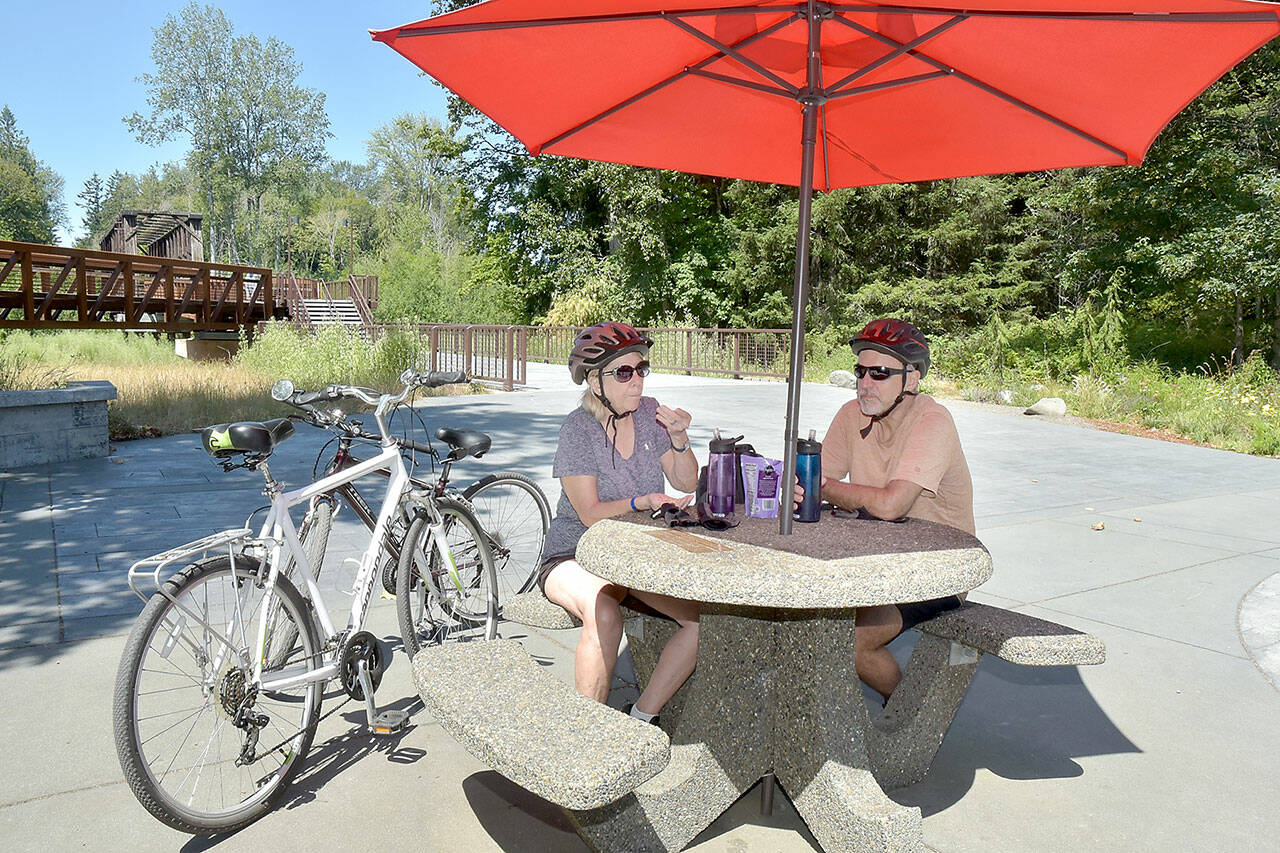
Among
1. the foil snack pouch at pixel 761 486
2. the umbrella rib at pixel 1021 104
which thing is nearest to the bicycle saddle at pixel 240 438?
the foil snack pouch at pixel 761 486

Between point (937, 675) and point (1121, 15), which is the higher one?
point (1121, 15)

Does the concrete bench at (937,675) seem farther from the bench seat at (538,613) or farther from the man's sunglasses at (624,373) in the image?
the man's sunglasses at (624,373)

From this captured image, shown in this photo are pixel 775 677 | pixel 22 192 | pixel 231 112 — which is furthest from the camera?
pixel 22 192

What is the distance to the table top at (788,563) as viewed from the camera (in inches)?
93.4

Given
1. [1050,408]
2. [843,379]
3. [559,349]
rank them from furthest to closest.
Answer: [559,349] < [843,379] < [1050,408]

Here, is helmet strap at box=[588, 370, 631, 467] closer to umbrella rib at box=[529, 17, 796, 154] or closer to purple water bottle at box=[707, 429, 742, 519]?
purple water bottle at box=[707, 429, 742, 519]

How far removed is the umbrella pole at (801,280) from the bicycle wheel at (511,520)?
1730 millimetres

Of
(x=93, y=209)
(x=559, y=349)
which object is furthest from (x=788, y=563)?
(x=93, y=209)

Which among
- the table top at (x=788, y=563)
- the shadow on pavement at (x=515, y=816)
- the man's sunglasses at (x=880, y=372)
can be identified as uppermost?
the man's sunglasses at (x=880, y=372)

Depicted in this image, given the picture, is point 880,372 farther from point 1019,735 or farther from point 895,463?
point 1019,735

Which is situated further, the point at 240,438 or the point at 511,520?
the point at 511,520

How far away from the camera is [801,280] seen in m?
3.10

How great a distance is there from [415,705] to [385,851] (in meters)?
1.08

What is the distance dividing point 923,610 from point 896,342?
3.16 feet
